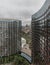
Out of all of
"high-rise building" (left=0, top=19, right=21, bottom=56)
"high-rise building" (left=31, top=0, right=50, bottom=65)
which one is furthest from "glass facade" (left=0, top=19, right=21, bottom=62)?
"high-rise building" (left=31, top=0, right=50, bottom=65)

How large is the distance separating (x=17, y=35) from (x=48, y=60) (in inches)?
701

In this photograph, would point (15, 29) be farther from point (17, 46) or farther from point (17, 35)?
point (17, 46)

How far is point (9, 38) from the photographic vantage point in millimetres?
27250

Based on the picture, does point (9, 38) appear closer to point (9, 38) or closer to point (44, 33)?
point (9, 38)

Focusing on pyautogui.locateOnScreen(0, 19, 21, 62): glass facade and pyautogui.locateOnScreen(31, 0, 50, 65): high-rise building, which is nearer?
pyautogui.locateOnScreen(31, 0, 50, 65): high-rise building

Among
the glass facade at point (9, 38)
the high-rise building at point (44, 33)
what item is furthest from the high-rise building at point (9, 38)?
the high-rise building at point (44, 33)

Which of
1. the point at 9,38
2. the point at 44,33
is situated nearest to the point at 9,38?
the point at 9,38

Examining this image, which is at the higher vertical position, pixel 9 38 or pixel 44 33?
pixel 44 33

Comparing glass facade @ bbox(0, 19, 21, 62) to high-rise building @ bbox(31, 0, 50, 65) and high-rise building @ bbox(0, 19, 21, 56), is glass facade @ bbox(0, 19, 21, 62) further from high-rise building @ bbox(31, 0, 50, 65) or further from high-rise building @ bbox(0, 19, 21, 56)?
high-rise building @ bbox(31, 0, 50, 65)

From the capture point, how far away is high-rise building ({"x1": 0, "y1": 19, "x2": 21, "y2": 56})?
2647 cm

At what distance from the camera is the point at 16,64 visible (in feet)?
60.0

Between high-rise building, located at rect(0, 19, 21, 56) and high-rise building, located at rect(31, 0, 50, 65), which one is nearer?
high-rise building, located at rect(31, 0, 50, 65)

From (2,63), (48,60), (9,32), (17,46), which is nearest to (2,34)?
(9,32)

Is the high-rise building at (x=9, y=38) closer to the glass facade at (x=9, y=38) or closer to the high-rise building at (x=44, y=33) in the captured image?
the glass facade at (x=9, y=38)
